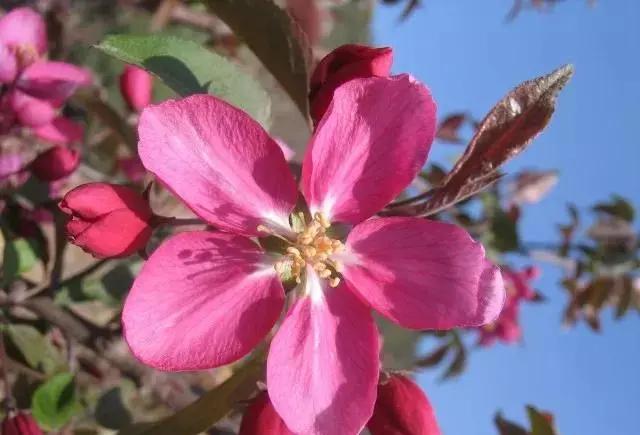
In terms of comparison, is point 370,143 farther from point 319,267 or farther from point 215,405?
point 215,405

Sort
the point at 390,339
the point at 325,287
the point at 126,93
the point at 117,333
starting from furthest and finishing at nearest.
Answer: the point at 390,339, the point at 126,93, the point at 117,333, the point at 325,287

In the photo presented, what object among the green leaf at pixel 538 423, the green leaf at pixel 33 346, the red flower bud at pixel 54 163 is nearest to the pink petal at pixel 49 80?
the red flower bud at pixel 54 163

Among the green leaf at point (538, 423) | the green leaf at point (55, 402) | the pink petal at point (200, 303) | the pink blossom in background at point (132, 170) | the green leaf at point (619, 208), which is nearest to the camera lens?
the pink petal at point (200, 303)

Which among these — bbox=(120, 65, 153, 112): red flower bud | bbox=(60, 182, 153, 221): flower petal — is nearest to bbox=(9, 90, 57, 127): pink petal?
bbox=(120, 65, 153, 112): red flower bud

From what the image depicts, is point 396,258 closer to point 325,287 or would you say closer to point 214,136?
point 325,287

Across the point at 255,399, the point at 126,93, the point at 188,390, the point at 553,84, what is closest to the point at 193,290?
the point at 255,399

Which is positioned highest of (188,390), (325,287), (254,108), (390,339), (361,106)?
(361,106)

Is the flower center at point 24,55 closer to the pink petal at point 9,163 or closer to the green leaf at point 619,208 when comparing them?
the pink petal at point 9,163

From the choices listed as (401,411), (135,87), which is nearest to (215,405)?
(401,411)
